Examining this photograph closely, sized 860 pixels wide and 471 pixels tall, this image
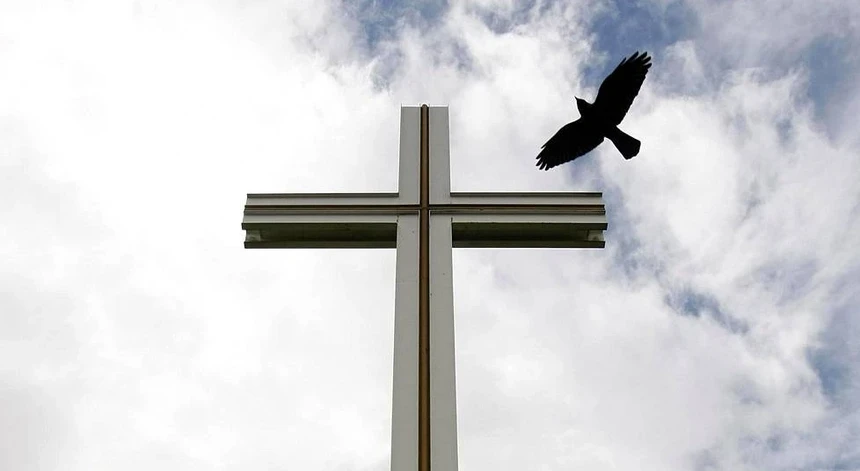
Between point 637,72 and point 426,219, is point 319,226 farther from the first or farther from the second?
point 637,72

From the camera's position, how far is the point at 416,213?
511 centimetres

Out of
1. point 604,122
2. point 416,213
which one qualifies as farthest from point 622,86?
point 416,213

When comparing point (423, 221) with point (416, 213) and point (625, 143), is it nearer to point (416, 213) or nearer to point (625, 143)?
point (416, 213)

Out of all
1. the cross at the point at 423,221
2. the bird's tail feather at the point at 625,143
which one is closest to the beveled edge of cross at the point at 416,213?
the cross at the point at 423,221

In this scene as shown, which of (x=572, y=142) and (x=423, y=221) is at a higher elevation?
(x=572, y=142)

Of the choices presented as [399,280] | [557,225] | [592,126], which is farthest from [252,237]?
[592,126]

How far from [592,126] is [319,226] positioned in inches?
70.8

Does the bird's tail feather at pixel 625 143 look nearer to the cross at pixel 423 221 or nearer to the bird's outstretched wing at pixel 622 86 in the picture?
the bird's outstretched wing at pixel 622 86

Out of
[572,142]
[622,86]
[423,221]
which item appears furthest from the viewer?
[572,142]

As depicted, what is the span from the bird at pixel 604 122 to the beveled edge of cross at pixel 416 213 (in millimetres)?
594

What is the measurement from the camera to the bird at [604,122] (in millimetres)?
5516

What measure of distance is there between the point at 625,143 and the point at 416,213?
1.43 m

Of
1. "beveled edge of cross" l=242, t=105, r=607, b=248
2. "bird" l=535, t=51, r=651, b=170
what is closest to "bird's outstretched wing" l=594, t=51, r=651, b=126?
"bird" l=535, t=51, r=651, b=170

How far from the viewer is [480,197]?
205 inches
